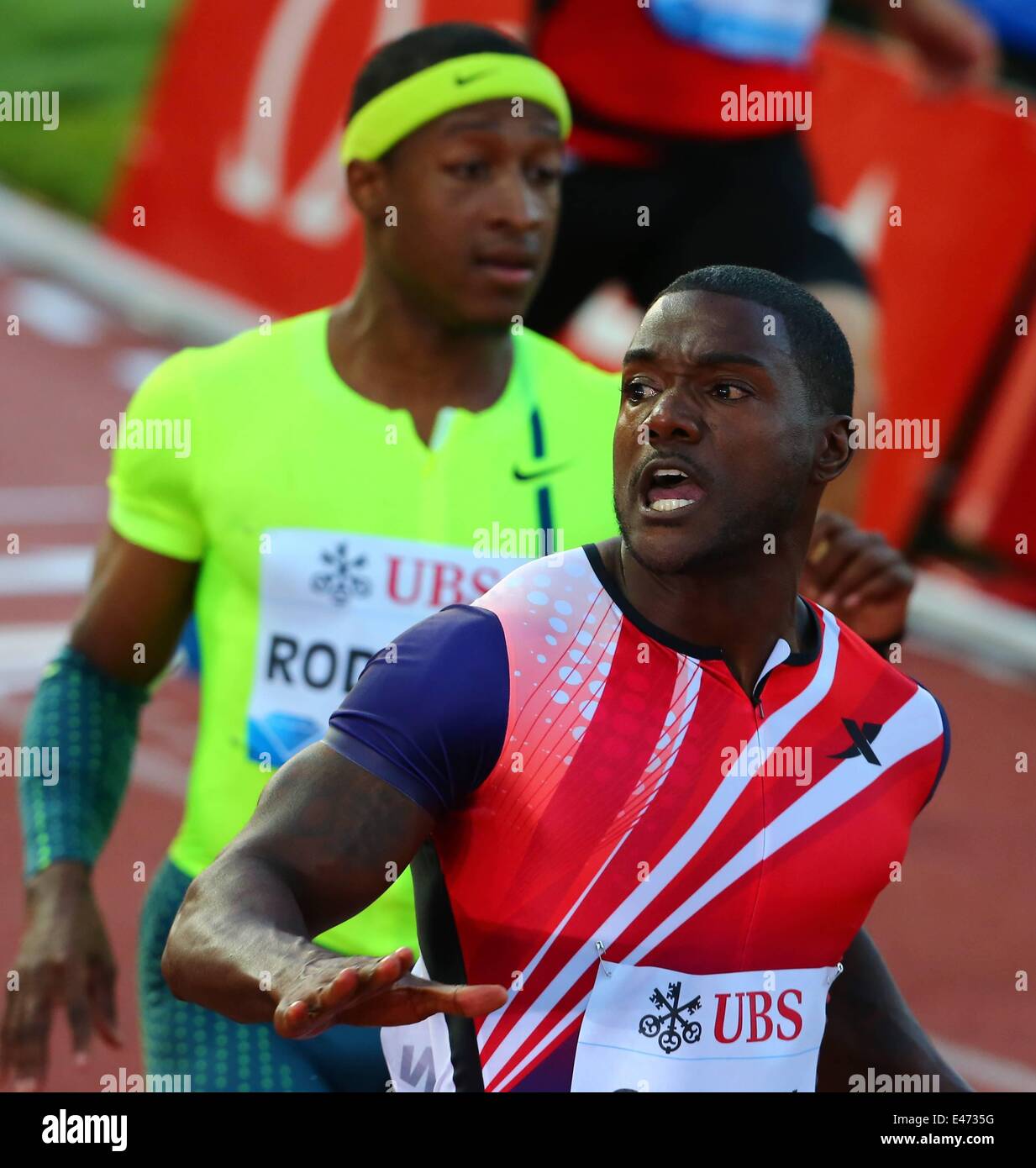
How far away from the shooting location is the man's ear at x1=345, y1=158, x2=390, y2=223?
14.1 ft

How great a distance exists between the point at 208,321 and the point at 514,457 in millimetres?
7953

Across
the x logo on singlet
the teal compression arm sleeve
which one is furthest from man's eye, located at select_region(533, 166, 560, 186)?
the x logo on singlet

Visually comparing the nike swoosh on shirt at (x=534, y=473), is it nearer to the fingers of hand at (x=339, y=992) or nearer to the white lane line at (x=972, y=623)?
the fingers of hand at (x=339, y=992)

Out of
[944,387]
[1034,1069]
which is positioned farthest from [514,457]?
[944,387]

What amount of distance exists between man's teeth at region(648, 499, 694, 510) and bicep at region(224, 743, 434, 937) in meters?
0.49

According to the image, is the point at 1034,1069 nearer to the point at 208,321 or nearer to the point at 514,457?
the point at 514,457

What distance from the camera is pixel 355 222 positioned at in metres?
10.8

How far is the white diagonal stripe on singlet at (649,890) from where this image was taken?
2805 mm

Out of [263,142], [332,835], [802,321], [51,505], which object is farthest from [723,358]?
[263,142]

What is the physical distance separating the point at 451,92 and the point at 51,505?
6.30 m

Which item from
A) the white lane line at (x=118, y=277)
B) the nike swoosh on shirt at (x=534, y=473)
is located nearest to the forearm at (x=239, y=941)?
the nike swoosh on shirt at (x=534, y=473)

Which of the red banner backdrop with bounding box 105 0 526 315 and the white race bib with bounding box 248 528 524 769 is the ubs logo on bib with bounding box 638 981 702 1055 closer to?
the white race bib with bounding box 248 528 524 769

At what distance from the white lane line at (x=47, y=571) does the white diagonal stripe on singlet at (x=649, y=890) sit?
6.47 meters
